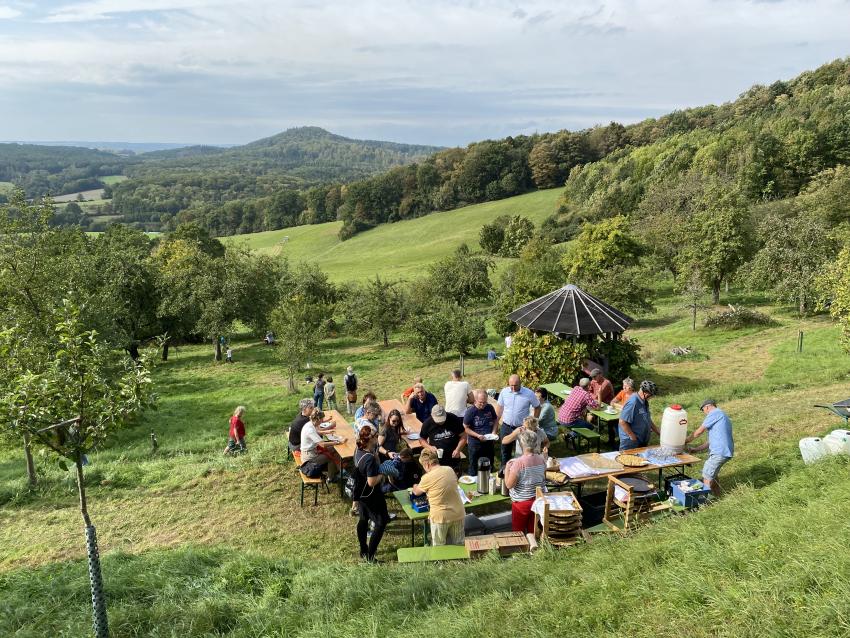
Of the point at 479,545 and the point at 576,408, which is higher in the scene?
the point at 576,408

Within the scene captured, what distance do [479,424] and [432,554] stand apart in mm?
2597

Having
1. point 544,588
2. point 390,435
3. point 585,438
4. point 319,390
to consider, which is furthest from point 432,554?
point 319,390

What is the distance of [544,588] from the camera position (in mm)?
4871

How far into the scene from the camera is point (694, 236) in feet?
95.7

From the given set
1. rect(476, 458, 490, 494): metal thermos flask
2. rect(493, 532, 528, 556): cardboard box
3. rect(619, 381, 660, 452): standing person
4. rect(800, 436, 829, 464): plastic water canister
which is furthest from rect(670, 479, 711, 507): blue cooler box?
rect(476, 458, 490, 494): metal thermos flask

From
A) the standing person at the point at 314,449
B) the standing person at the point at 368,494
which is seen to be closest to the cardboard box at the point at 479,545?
the standing person at the point at 368,494

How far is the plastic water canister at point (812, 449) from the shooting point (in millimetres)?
7109

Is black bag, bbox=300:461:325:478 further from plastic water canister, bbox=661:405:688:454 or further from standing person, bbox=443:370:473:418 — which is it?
plastic water canister, bbox=661:405:688:454

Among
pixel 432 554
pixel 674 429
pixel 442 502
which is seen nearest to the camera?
pixel 432 554

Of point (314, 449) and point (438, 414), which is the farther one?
point (314, 449)

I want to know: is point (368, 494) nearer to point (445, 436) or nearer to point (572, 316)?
point (445, 436)

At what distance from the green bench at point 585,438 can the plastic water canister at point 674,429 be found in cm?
187

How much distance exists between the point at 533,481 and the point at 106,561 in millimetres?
5604

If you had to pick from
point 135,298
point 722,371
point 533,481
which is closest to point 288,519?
point 533,481
